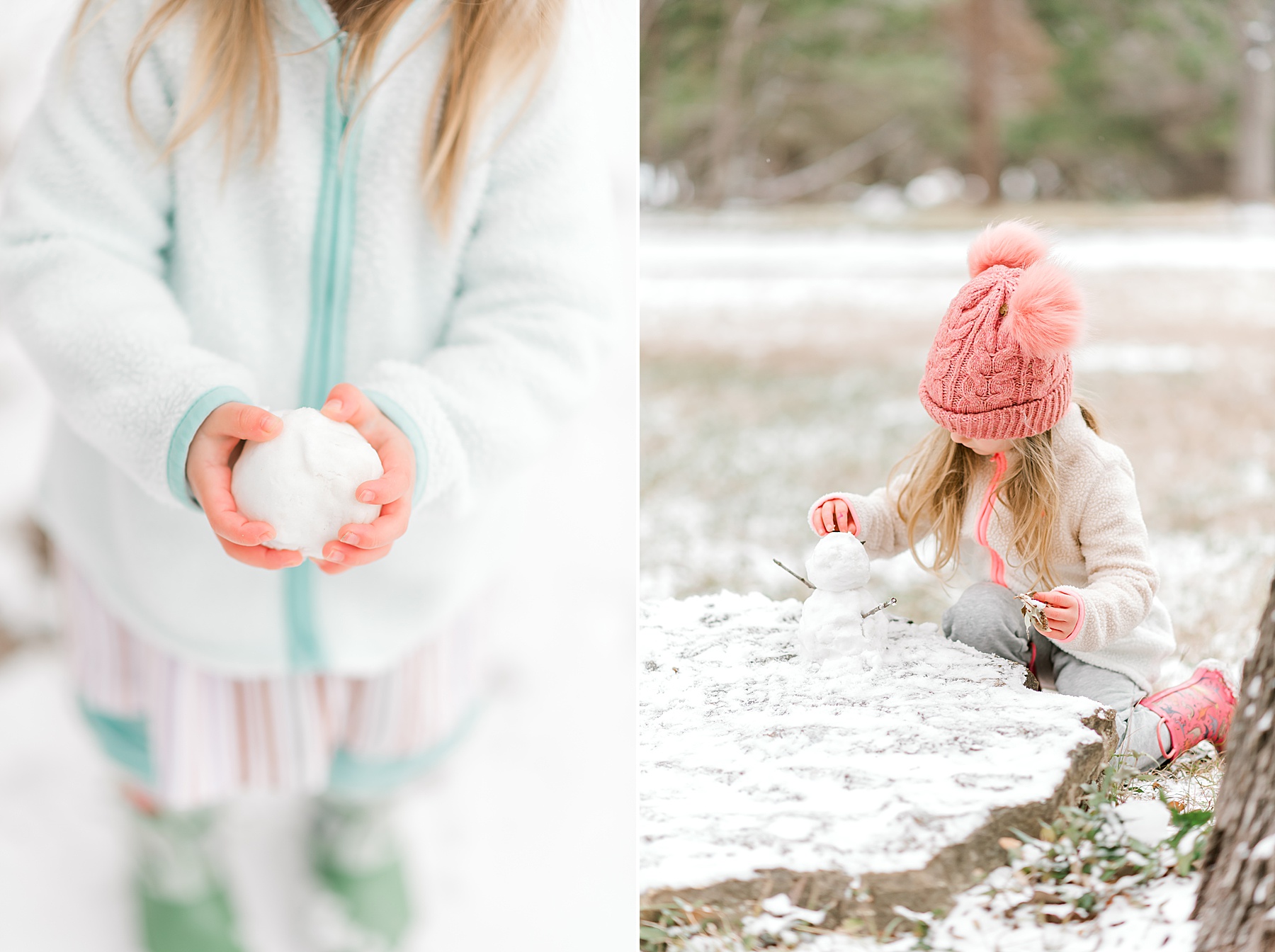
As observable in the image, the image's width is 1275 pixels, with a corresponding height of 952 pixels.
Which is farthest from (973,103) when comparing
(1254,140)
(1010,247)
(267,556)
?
(267,556)

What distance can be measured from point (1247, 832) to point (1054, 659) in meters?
0.17

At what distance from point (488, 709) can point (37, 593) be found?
0.58 meters

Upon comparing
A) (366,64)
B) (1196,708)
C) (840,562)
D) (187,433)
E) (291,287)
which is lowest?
(1196,708)

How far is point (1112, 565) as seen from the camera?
716mm

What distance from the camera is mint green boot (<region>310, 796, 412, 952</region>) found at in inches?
40.6

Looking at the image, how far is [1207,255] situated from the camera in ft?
6.16

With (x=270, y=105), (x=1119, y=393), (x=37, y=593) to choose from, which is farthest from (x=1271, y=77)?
(x=37, y=593)

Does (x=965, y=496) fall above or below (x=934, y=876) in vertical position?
above

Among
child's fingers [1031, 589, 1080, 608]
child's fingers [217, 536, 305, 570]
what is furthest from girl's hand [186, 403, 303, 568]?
child's fingers [1031, 589, 1080, 608]

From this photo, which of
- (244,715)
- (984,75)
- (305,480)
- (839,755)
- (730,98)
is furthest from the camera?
(984,75)

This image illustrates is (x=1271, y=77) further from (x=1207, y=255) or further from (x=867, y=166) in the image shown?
(x=867, y=166)

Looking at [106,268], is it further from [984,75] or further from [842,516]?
[984,75]

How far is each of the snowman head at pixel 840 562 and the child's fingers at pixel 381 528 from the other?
33 cm

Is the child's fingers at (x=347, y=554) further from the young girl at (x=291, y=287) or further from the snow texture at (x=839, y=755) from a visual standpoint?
the snow texture at (x=839, y=755)
